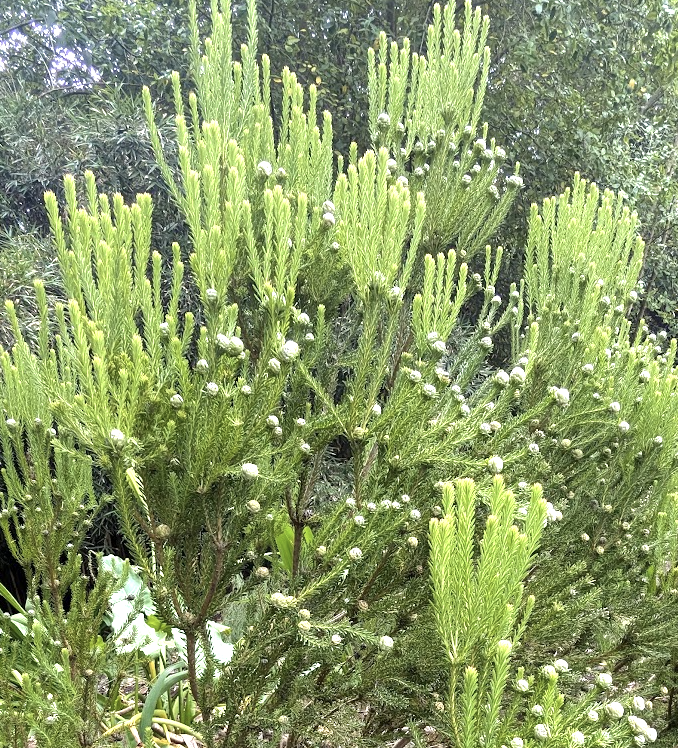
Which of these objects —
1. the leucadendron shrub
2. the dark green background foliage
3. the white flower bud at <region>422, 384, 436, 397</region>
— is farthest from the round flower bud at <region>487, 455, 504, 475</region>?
the dark green background foliage

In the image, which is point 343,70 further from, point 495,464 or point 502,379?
point 495,464

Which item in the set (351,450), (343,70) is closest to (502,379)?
(351,450)

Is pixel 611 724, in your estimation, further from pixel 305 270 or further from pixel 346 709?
pixel 305 270

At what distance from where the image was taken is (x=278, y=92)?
435 cm

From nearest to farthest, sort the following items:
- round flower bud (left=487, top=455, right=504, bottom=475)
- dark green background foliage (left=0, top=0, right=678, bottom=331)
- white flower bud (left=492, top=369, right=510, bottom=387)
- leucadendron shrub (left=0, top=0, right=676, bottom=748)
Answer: leucadendron shrub (left=0, top=0, right=676, bottom=748) → round flower bud (left=487, top=455, right=504, bottom=475) → white flower bud (left=492, top=369, right=510, bottom=387) → dark green background foliage (left=0, top=0, right=678, bottom=331)

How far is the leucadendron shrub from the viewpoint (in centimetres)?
114

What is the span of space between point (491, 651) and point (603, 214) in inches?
79.2

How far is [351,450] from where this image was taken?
1710 millimetres

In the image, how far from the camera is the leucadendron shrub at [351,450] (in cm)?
114

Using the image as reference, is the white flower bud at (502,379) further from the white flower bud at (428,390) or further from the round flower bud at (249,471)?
the round flower bud at (249,471)

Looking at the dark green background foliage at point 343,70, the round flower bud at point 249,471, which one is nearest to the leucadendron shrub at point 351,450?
the round flower bud at point 249,471

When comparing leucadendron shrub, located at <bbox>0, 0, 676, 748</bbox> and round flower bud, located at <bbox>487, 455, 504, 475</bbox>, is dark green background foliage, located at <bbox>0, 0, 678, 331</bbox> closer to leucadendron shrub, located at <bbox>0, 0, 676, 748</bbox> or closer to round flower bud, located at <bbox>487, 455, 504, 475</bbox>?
leucadendron shrub, located at <bbox>0, 0, 676, 748</bbox>

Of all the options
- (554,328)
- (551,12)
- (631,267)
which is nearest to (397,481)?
(554,328)

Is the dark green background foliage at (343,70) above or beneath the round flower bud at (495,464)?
above
